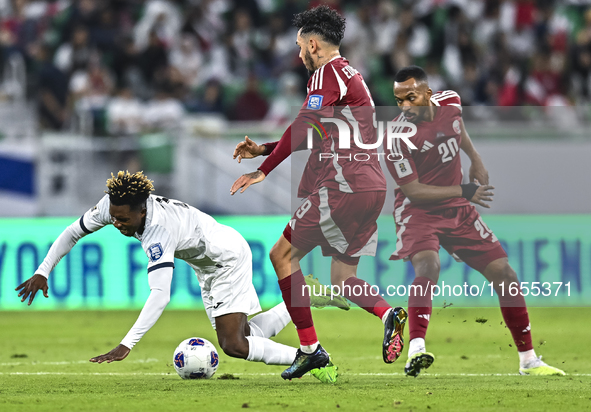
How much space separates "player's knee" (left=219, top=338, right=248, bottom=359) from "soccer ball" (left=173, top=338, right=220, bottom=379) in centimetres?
23

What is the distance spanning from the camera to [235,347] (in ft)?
19.7

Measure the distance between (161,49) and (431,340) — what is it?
7.46 metres

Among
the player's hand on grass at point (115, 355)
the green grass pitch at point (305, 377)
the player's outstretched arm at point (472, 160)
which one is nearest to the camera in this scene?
Answer: the player's hand on grass at point (115, 355)

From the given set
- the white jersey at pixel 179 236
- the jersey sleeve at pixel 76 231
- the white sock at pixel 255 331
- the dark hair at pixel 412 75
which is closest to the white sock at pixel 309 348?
the white sock at pixel 255 331

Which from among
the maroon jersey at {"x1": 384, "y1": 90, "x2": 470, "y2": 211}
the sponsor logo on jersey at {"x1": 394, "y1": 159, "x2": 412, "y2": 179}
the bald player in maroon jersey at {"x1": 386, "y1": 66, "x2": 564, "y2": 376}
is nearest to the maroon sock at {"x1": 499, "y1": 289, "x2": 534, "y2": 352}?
the bald player in maroon jersey at {"x1": 386, "y1": 66, "x2": 564, "y2": 376}

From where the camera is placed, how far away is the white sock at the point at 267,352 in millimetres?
6082

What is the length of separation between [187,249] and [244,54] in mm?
9235

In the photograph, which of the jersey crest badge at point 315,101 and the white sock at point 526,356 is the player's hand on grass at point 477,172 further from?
the jersey crest badge at point 315,101

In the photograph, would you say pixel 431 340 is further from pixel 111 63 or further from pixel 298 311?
pixel 111 63

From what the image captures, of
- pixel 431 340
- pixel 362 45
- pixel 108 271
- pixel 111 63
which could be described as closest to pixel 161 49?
pixel 111 63

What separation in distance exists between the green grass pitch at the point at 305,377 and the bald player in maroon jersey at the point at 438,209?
1.22ft

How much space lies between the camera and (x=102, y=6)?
1503 centimetres

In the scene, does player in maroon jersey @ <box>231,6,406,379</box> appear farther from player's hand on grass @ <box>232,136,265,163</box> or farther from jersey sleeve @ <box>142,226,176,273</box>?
jersey sleeve @ <box>142,226,176,273</box>

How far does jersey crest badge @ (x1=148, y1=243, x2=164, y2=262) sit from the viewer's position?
5.49m
